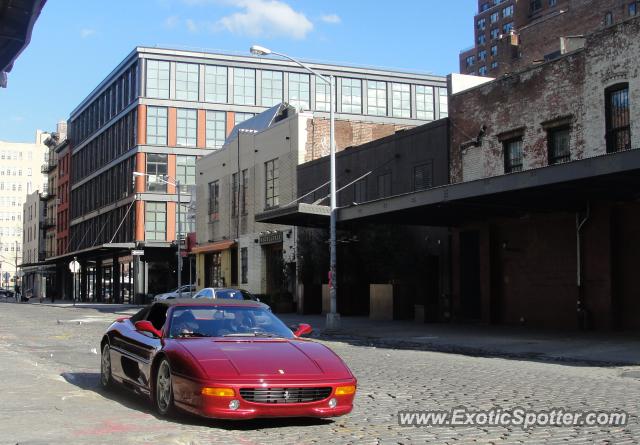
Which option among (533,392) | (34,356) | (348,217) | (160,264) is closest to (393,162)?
(348,217)

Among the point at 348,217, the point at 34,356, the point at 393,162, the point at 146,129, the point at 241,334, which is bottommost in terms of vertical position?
the point at 34,356

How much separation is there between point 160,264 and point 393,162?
40.3 m

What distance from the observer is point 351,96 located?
7481 cm

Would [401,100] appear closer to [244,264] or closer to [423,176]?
[244,264]

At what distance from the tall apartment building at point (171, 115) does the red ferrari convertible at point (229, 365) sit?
52799mm

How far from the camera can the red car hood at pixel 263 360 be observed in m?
7.62

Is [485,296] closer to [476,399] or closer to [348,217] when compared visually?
[348,217]

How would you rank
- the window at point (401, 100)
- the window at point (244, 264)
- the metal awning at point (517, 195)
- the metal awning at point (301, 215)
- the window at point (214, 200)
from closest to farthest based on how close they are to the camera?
the metal awning at point (517, 195) → the metal awning at point (301, 215) → the window at point (244, 264) → the window at point (214, 200) → the window at point (401, 100)

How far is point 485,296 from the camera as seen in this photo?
26922 millimetres

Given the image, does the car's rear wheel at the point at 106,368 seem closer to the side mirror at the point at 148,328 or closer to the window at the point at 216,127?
the side mirror at the point at 148,328

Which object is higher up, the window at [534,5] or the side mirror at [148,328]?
the window at [534,5]

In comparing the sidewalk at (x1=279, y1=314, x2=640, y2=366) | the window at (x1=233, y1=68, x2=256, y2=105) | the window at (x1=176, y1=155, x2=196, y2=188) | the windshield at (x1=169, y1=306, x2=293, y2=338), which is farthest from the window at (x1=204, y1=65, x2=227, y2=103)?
the windshield at (x1=169, y1=306, x2=293, y2=338)

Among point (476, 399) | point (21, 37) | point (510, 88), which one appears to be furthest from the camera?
point (510, 88)

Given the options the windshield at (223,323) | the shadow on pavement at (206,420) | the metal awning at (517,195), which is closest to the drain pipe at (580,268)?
the metal awning at (517,195)
